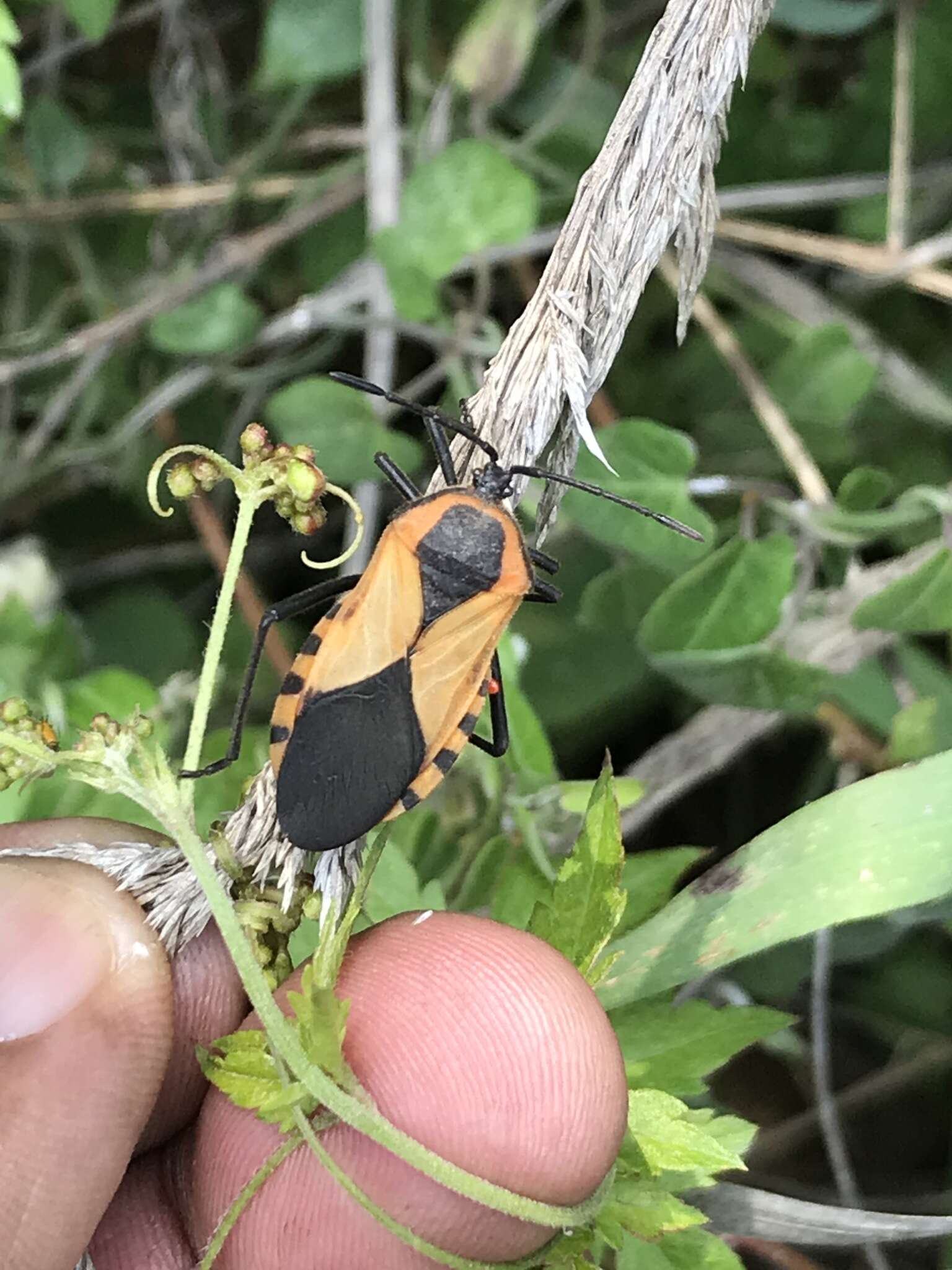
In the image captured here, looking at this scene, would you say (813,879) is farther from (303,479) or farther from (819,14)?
(819,14)

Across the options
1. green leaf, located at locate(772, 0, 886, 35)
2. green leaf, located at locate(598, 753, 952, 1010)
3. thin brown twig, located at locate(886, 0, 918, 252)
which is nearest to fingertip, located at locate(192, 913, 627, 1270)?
green leaf, located at locate(598, 753, 952, 1010)

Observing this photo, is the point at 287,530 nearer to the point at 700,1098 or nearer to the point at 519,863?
the point at 519,863

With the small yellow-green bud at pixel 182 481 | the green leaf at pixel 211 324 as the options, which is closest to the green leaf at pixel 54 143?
the green leaf at pixel 211 324

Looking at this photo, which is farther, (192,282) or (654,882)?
(192,282)

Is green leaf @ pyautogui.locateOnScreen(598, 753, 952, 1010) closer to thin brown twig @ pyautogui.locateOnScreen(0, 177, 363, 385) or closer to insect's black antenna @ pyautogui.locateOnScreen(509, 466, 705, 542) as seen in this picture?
insect's black antenna @ pyautogui.locateOnScreen(509, 466, 705, 542)

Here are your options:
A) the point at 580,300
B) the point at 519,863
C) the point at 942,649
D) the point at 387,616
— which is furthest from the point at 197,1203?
the point at 942,649

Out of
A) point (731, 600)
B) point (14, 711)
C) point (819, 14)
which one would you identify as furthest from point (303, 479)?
point (819, 14)

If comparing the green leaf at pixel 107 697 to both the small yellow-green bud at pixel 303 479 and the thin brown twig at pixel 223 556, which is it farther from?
the small yellow-green bud at pixel 303 479
